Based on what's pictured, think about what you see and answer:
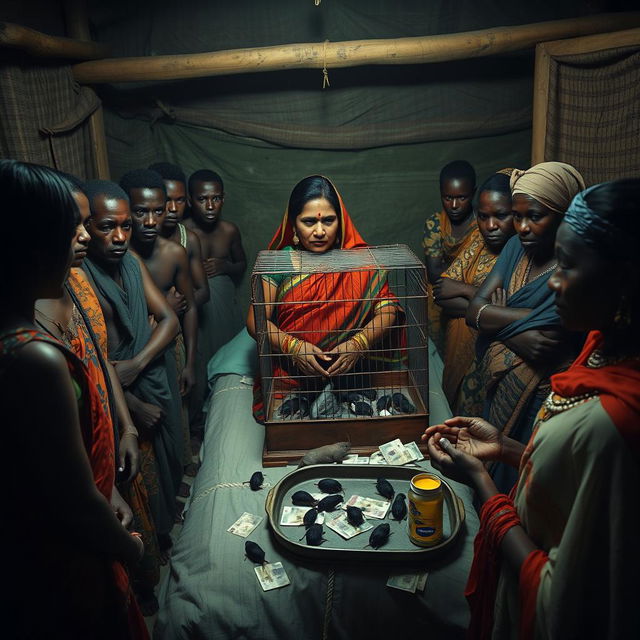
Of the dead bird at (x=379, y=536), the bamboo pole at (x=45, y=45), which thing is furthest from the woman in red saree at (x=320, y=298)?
the bamboo pole at (x=45, y=45)

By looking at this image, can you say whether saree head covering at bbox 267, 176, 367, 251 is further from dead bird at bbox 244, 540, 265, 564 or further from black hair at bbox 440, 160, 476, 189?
dead bird at bbox 244, 540, 265, 564

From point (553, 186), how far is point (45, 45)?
3396mm

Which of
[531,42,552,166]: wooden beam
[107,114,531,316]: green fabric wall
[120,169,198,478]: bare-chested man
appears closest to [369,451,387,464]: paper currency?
[120,169,198,478]: bare-chested man

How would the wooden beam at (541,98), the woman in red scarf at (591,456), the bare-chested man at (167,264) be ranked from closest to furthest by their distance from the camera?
1. the woman in red scarf at (591,456)
2. the bare-chested man at (167,264)
3. the wooden beam at (541,98)

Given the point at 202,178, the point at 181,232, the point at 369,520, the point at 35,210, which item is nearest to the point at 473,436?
the point at 369,520

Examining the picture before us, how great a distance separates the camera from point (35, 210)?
4.02 ft

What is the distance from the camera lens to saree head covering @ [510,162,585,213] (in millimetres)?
2445

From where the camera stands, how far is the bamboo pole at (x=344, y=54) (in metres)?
3.82

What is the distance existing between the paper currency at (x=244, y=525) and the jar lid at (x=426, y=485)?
0.70 meters

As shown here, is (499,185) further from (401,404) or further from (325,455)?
(325,455)

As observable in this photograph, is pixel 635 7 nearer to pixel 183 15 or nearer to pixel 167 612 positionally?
pixel 183 15

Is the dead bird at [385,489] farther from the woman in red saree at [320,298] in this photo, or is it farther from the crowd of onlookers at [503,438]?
the woman in red saree at [320,298]

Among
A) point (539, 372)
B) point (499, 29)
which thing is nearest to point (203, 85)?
point (499, 29)

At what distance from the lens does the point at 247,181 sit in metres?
5.30
